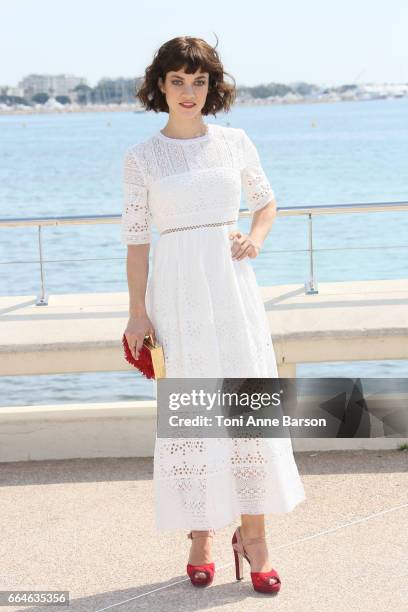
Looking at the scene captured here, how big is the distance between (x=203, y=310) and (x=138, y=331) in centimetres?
21

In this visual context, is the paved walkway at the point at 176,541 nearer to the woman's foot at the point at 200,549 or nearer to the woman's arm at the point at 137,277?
the woman's foot at the point at 200,549

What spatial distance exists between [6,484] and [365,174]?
128 ft

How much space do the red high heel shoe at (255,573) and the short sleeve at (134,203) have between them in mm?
963

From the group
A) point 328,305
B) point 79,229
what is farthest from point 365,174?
point 328,305

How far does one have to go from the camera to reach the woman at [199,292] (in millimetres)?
3324

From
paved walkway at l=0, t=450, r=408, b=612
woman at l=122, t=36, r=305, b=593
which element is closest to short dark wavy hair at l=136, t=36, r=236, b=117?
woman at l=122, t=36, r=305, b=593

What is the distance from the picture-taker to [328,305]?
5164mm

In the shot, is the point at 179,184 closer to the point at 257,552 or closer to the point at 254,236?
the point at 254,236

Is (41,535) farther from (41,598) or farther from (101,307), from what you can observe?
(101,307)

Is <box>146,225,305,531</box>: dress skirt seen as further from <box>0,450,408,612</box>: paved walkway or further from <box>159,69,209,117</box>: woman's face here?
<box>159,69,209,117</box>: woman's face

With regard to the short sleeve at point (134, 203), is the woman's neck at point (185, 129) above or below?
above

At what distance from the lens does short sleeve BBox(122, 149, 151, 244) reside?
3355mm

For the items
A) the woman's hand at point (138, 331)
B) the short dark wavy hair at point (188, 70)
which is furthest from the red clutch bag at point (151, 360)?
the short dark wavy hair at point (188, 70)

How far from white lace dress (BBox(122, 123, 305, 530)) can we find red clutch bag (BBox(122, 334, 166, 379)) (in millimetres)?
40
